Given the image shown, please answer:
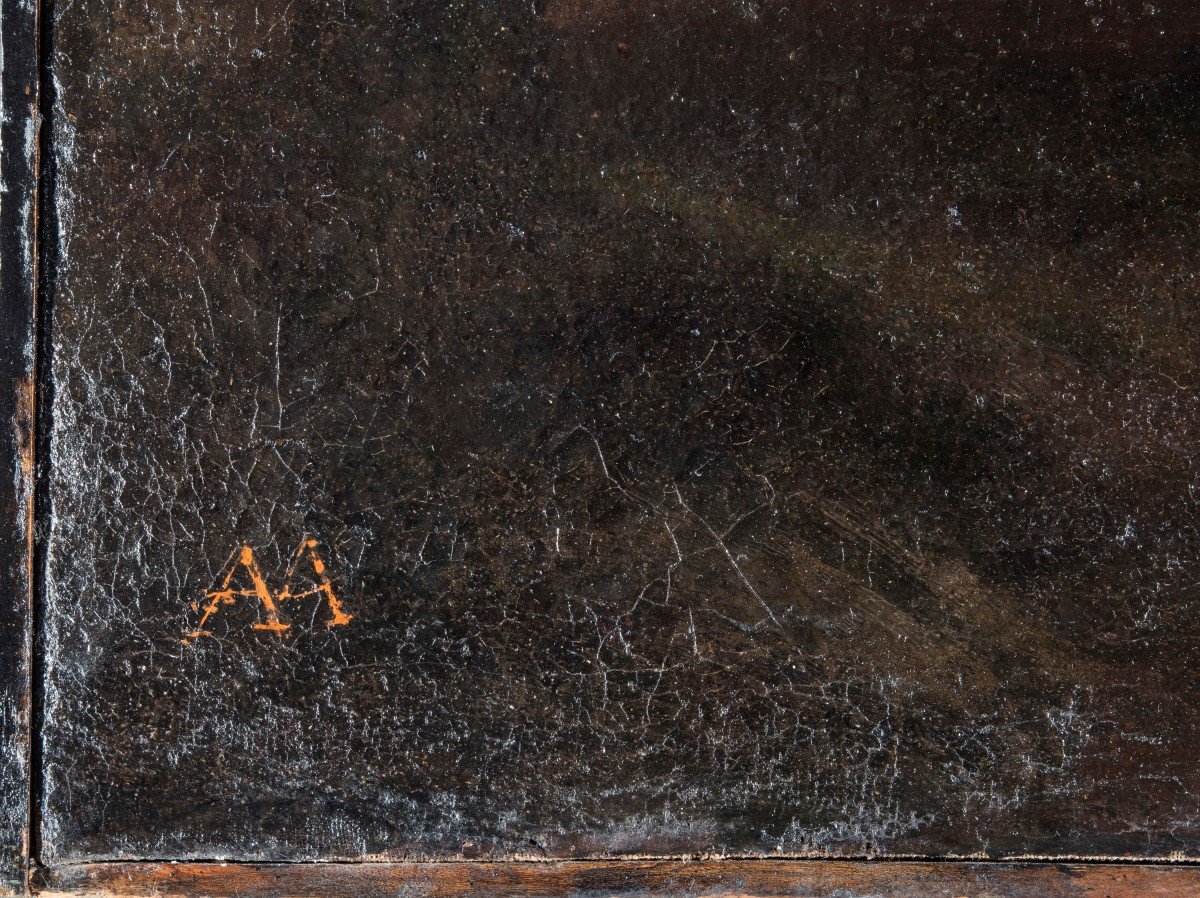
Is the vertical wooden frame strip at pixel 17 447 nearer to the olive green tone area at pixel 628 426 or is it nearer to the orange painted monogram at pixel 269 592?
the olive green tone area at pixel 628 426

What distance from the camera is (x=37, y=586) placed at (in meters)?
1.68

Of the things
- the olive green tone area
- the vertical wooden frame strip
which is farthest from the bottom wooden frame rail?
the vertical wooden frame strip

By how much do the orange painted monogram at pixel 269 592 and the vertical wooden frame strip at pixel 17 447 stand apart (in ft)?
1.31

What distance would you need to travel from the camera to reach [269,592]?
168cm

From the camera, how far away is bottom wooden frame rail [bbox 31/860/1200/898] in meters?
1.68

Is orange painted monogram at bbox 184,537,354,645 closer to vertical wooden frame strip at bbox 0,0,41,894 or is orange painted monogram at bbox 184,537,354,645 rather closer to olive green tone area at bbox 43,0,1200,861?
olive green tone area at bbox 43,0,1200,861

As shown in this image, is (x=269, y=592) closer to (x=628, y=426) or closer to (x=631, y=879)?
(x=628, y=426)

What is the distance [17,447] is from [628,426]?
1.40 m

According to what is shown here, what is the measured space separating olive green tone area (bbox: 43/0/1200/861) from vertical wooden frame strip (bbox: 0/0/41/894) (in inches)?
2.8

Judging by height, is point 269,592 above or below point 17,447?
below

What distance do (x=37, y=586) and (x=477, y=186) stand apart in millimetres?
1373

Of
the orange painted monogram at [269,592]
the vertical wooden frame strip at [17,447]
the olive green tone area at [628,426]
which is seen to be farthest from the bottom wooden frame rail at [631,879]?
the orange painted monogram at [269,592]

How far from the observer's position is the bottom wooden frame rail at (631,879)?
66.2 inches

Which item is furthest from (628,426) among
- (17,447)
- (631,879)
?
(17,447)
